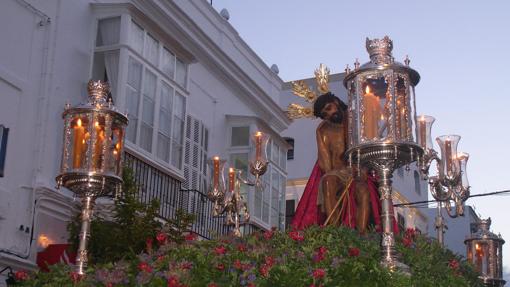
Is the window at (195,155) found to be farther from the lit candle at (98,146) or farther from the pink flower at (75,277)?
→ the pink flower at (75,277)

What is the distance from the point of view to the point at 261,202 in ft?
57.0

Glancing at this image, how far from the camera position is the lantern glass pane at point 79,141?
7906mm

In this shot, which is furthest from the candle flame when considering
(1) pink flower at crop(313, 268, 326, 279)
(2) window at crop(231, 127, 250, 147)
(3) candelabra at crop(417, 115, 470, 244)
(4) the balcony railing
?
(1) pink flower at crop(313, 268, 326, 279)

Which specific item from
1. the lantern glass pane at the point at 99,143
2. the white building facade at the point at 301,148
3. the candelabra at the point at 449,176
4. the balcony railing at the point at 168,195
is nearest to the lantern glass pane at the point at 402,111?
the lantern glass pane at the point at 99,143

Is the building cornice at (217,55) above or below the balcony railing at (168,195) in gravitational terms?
above

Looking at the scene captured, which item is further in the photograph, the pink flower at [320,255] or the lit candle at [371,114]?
the lit candle at [371,114]

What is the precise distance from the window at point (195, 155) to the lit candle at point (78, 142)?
7071mm

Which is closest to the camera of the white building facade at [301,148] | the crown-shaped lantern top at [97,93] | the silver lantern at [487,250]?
the crown-shaped lantern top at [97,93]

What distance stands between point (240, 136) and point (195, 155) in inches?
58.5

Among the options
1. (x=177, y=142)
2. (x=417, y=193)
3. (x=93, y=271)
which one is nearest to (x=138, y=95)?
(x=177, y=142)

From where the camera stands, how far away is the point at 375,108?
695 cm

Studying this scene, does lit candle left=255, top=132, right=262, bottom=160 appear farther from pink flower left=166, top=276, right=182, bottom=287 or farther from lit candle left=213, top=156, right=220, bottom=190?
pink flower left=166, top=276, right=182, bottom=287

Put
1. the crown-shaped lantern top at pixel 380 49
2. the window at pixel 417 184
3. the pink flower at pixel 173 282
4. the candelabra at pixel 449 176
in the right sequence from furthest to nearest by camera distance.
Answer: the window at pixel 417 184 → the candelabra at pixel 449 176 → the crown-shaped lantern top at pixel 380 49 → the pink flower at pixel 173 282

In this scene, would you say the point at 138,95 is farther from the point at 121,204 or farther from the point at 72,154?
the point at 72,154
